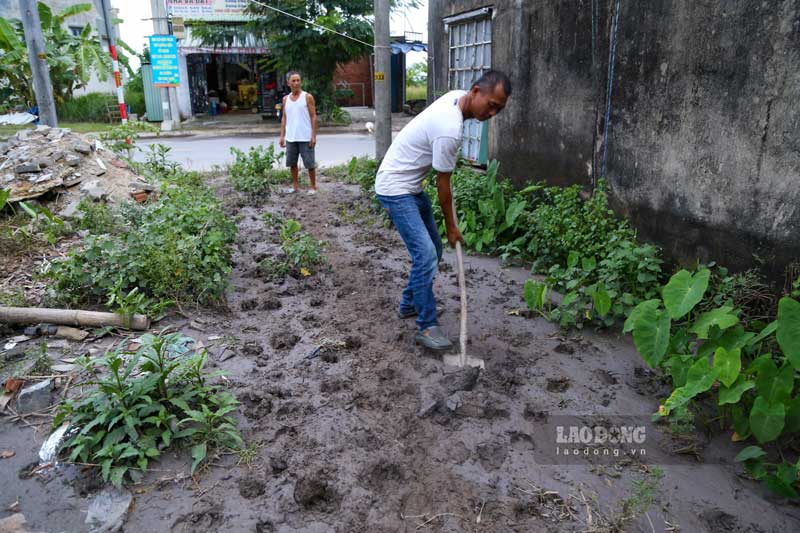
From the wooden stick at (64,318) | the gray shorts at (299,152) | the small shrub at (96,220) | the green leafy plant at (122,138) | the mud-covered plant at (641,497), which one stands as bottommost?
the mud-covered plant at (641,497)

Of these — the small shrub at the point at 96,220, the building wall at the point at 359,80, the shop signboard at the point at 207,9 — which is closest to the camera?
the small shrub at the point at 96,220

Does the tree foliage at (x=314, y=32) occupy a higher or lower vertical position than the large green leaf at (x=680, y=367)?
higher

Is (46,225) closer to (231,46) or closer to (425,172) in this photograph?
(425,172)

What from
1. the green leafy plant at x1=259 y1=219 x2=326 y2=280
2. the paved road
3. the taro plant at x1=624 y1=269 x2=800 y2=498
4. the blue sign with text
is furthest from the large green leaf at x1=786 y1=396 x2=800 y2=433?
the blue sign with text

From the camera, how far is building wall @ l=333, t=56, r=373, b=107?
25.4m

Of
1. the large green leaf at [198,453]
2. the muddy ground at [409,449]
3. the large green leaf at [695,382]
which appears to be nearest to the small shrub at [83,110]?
the muddy ground at [409,449]

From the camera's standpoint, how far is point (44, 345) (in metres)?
3.53

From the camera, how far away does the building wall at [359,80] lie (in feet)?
83.4

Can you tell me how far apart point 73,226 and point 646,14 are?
608 centimetres

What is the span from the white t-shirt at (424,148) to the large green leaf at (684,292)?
1.51 meters

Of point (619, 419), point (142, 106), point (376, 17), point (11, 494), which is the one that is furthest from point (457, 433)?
point (142, 106)

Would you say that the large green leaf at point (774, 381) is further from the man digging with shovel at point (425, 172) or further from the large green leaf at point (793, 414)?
the man digging with shovel at point (425, 172)

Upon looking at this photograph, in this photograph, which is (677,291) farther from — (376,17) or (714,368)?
(376,17)

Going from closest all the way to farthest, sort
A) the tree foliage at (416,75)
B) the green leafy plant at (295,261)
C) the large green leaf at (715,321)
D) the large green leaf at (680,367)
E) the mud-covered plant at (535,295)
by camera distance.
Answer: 1. the large green leaf at (715,321)
2. the large green leaf at (680,367)
3. the mud-covered plant at (535,295)
4. the green leafy plant at (295,261)
5. the tree foliage at (416,75)
